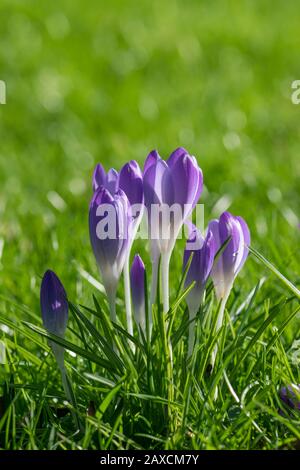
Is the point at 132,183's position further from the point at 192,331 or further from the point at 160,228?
the point at 192,331

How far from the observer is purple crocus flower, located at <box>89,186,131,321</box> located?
1366 millimetres

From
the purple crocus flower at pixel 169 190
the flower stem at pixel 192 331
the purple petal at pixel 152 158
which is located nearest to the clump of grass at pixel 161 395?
the flower stem at pixel 192 331

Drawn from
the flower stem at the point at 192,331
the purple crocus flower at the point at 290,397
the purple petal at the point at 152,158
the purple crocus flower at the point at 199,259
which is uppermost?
the purple petal at the point at 152,158

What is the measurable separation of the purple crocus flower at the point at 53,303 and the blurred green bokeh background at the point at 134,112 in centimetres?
78

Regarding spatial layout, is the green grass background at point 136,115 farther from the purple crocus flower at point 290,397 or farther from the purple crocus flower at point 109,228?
the purple crocus flower at point 109,228

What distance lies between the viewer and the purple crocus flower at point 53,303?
4.69ft

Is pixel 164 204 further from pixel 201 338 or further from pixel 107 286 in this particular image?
pixel 201 338

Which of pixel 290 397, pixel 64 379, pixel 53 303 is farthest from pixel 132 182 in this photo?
pixel 290 397

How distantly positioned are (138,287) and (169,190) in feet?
0.63

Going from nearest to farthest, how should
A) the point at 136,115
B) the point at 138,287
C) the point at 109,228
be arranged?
1. the point at 109,228
2. the point at 138,287
3. the point at 136,115

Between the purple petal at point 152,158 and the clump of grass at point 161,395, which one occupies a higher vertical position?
the purple petal at point 152,158

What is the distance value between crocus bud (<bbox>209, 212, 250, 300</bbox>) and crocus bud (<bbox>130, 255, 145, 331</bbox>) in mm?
127

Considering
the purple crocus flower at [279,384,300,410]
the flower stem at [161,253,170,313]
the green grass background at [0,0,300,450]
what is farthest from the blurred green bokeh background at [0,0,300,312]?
the flower stem at [161,253,170,313]

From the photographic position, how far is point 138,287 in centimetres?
148
